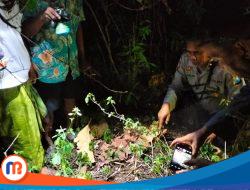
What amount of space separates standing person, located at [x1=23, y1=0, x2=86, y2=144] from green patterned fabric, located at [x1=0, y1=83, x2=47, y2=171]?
0.16 feet

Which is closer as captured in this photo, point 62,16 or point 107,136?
point 62,16

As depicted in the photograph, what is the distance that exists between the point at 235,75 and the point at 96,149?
0.61 m

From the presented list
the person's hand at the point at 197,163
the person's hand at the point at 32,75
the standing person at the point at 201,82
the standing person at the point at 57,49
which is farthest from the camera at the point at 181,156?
the person's hand at the point at 32,75

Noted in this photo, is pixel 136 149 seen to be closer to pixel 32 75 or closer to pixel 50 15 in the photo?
pixel 32 75

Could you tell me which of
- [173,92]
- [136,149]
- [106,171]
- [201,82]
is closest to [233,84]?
[201,82]

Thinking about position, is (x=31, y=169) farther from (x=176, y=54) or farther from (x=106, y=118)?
(x=176, y=54)

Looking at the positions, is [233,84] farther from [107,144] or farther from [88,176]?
[88,176]

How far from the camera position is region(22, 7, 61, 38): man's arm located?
7.55 ft

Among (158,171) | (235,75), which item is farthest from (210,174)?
(235,75)

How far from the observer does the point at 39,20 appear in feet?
7.55

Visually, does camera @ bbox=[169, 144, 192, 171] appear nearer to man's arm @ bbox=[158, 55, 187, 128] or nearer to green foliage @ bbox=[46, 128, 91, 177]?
man's arm @ bbox=[158, 55, 187, 128]

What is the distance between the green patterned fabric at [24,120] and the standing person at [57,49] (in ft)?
0.16

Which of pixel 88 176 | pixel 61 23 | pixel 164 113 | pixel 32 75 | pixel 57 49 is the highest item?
pixel 61 23

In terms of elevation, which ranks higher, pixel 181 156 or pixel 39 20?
pixel 39 20
